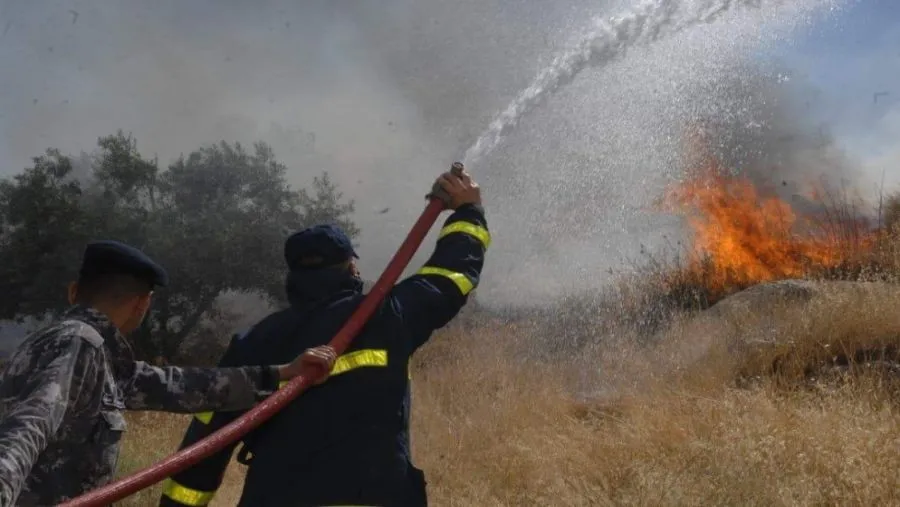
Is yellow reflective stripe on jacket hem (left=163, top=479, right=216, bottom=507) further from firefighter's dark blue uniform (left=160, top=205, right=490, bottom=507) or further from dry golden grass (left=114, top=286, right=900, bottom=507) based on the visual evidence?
dry golden grass (left=114, top=286, right=900, bottom=507)

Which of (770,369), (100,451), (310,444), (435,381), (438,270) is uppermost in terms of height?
(435,381)

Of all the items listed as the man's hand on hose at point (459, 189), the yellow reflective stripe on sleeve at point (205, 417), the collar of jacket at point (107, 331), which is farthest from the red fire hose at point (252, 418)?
the collar of jacket at point (107, 331)

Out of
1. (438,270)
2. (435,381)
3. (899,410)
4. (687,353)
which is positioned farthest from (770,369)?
(438,270)

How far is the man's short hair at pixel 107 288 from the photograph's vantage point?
2.49m

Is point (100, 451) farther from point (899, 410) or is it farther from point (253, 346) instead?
point (899, 410)

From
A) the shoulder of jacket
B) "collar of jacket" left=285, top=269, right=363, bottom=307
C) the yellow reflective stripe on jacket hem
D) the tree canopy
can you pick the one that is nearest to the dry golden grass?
"collar of jacket" left=285, top=269, right=363, bottom=307

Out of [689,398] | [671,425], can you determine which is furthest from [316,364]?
[689,398]

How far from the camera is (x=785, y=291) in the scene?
8.76 metres

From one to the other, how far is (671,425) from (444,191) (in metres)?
3.29

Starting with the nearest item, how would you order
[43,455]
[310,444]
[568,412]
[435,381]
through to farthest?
1. [43,455]
2. [310,444]
3. [568,412]
4. [435,381]

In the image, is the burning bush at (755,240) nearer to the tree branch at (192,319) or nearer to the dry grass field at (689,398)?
the dry grass field at (689,398)

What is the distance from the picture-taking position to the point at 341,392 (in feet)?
8.45

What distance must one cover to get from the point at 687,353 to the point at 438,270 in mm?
5875

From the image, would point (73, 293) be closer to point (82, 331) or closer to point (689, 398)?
point (82, 331)
